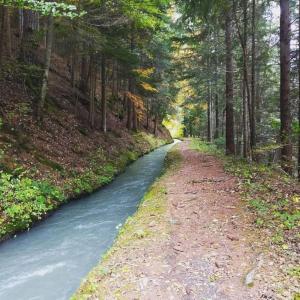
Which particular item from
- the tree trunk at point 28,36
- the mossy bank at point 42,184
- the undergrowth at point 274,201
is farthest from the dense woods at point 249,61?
the tree trunk at point 28,36

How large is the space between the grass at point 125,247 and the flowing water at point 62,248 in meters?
0.69

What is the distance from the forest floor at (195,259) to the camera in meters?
5.15

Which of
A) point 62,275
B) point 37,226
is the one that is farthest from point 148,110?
point 62,275

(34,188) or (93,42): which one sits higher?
(93,42)

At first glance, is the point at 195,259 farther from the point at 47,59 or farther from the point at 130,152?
the point at 130,152

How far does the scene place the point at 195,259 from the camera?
613 centimetres

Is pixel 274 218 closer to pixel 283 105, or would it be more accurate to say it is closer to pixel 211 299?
pixel 211 299

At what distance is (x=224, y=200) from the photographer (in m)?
9.32

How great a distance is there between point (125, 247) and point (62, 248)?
2138 mm

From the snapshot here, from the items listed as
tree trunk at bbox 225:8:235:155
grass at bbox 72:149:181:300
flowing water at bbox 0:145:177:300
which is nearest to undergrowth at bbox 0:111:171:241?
flowing water at bbox 0:145:177:300

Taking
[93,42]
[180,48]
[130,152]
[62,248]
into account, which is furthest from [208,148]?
[62,248]

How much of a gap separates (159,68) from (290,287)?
25915 millimetres

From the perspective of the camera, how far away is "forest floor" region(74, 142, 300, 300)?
515 centimetres

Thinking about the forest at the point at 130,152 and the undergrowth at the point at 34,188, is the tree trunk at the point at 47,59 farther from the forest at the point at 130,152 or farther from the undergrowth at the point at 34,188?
the undergrowth at the point at 34,188
